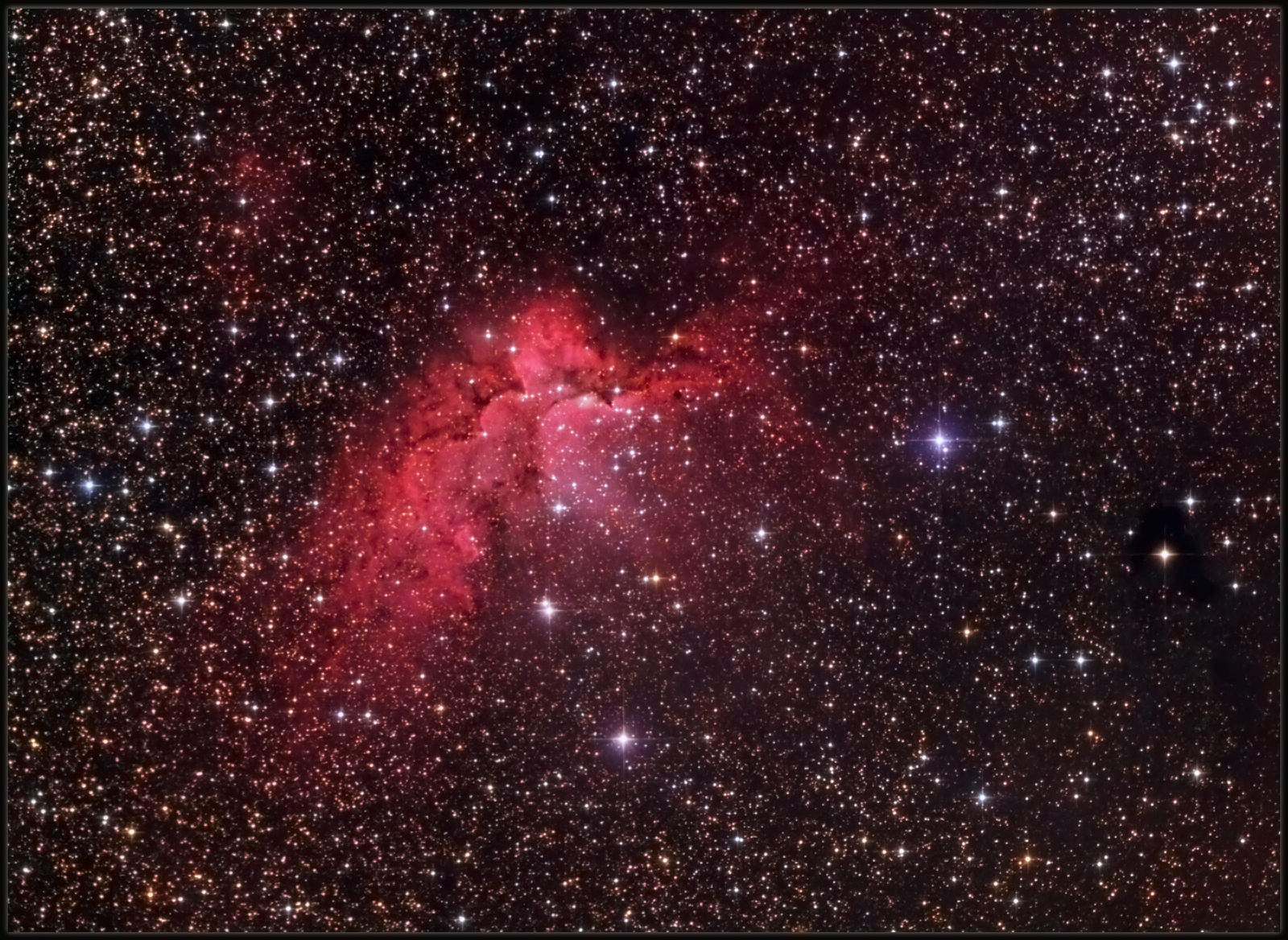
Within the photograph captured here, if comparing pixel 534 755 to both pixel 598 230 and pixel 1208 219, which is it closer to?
pixel 598 230

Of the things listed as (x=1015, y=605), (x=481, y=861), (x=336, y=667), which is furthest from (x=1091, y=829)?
(x=336, y=667)

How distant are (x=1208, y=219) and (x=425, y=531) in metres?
0.66

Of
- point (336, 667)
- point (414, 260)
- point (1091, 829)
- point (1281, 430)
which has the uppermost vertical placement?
point (414, 260)

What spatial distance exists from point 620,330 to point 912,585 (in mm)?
299

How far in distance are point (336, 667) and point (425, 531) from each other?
0.40ft

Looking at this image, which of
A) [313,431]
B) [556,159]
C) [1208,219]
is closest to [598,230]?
[556,159]

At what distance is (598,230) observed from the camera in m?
0.51

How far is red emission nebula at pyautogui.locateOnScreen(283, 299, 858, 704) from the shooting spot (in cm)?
51

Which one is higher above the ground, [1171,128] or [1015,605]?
[1171,128]

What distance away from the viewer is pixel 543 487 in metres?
0.52

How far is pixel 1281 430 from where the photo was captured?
56 centimetres

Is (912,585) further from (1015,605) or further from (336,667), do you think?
(336,667)

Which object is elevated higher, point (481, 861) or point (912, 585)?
point (912, 585)

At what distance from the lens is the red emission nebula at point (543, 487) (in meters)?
0.51
